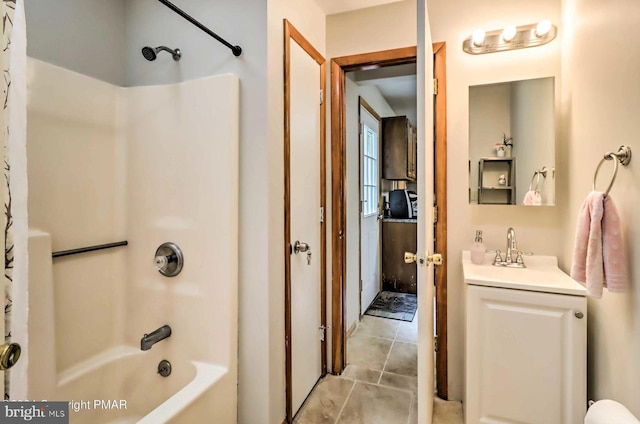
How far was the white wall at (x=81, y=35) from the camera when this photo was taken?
1.43m

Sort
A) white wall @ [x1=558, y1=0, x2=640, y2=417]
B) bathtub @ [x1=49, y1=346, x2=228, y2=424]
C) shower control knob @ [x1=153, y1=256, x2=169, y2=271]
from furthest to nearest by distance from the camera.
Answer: shower control knob @ [x1=153, y1=256, x2=169, y2=271], bathtub @ [x1=49, y1=346, x2=228, y2=424], white wall @ [x1=558, y1=0, x2=640, y2=417]

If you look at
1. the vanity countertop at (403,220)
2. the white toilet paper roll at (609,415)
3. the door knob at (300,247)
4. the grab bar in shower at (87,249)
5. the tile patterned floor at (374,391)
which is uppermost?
the vanity countertop at (403,220)

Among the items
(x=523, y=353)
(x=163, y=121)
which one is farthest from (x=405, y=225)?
(x=163, y=121)

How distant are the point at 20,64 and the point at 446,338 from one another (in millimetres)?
2260

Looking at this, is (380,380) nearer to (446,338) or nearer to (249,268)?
(446,338)

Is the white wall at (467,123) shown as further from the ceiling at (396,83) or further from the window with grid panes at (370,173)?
the window with grid panes at (370,173)

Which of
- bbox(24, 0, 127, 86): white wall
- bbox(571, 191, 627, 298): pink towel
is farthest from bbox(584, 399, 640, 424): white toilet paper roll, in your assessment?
bbox(24, 0, 127, 86): white wall

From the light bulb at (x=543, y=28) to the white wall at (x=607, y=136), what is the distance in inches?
2.9

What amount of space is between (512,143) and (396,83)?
2.09 meters

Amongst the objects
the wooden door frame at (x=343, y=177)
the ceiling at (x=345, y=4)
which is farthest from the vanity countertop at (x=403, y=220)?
the ceiling at (x=345, y=4)

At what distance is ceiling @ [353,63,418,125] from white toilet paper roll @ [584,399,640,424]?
1.85m

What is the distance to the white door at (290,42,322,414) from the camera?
1.77 meters

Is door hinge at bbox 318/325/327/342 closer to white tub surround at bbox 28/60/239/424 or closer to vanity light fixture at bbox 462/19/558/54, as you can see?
white tub surround at bbox 28/60/239/424

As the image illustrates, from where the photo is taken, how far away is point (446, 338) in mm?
1992
